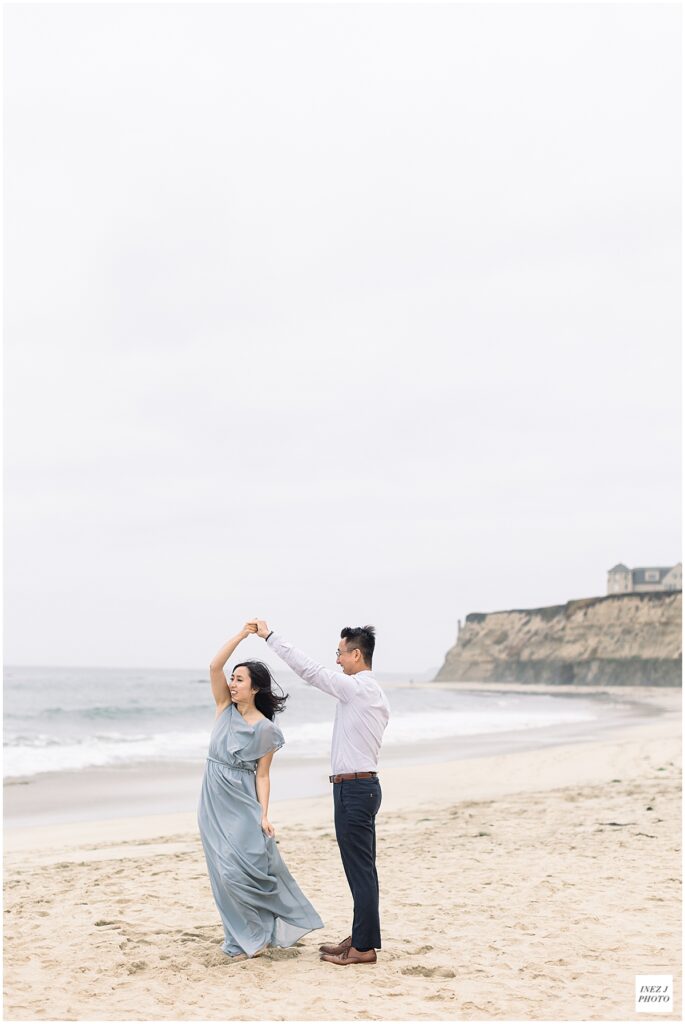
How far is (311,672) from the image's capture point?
199 inches

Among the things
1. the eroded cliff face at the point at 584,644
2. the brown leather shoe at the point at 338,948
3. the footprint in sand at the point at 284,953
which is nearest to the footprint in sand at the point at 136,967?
the footprint in sand at the point at 284,953

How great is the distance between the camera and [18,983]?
16.6ft

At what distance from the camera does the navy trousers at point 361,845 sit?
514cm

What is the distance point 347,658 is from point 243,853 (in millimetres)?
1264

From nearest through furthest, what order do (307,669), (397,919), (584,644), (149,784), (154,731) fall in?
(307,669)
(397,919)
(149,784)
(154,731)
(584,644)

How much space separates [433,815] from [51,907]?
5498 mm

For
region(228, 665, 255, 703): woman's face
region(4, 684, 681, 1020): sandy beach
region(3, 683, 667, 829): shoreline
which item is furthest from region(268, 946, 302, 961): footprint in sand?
region(3, 683, 667, 829): shoreline

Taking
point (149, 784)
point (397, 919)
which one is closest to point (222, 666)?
point (397, 919)

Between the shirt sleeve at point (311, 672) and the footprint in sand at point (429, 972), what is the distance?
1505mm

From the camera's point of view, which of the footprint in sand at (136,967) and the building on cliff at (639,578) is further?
the building on cliff at (639,578)

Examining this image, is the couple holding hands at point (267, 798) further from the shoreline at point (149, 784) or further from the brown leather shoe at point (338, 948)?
the shoreline at point (149, 784)

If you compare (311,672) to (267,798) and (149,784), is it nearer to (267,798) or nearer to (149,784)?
(267,798)

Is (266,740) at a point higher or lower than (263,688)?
lower

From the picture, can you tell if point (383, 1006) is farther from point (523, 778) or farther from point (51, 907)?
point (523, 778)
